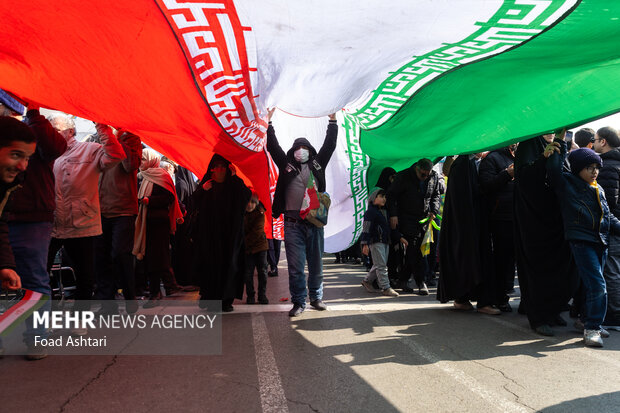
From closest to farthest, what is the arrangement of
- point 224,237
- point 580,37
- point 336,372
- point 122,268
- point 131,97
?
point 580,37 → point 336,372 → point 131,97 → point 122,268 → point 224,237

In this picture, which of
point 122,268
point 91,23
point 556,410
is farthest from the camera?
point 122,268

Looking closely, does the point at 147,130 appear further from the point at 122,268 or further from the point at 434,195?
the point at 434,195

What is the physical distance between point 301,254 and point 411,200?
2.59 meters

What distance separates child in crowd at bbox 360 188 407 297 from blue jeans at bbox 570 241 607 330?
3258 millimetres

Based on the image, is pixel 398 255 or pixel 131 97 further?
pixel 398 255

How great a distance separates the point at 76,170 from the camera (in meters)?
4.87

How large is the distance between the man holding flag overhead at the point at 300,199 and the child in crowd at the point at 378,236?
172 centimetres

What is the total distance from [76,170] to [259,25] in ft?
9.46

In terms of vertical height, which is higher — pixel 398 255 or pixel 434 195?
pixel 434 195

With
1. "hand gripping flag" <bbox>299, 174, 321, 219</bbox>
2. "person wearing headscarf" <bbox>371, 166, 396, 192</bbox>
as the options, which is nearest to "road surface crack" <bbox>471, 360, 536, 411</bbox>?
"hand gripping flag" <bbox>299, 174, 321, 219</bbox>

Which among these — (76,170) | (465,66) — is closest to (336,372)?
(465,66)

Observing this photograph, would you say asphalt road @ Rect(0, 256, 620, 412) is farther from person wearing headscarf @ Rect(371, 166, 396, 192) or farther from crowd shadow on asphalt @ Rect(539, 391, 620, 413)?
person wearing headscarf @ Rect(371, 166, 396, 192)

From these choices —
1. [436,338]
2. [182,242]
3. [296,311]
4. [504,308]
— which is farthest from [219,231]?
[504,308]

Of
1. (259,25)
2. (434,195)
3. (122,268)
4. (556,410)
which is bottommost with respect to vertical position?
(556,410)
